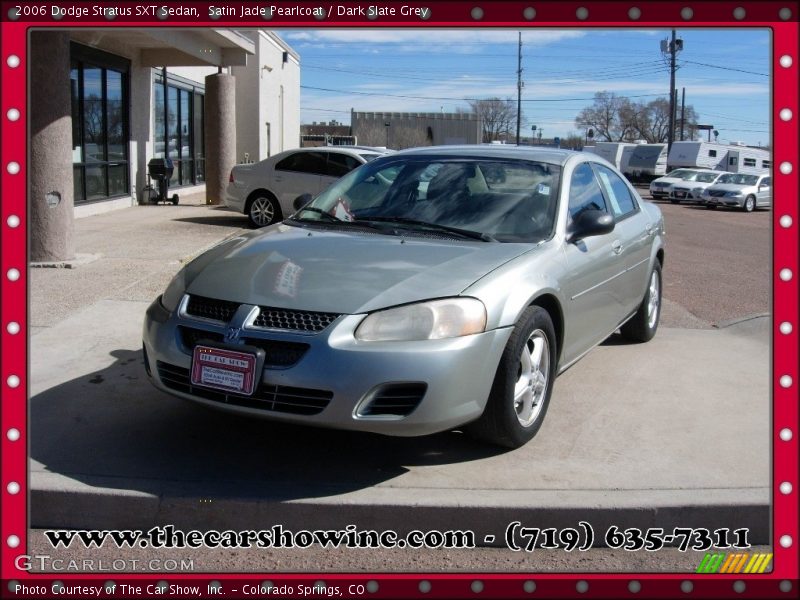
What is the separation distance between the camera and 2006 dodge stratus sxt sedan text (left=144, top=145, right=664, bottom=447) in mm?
3668

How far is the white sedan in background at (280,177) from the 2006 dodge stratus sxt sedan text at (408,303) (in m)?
9.17

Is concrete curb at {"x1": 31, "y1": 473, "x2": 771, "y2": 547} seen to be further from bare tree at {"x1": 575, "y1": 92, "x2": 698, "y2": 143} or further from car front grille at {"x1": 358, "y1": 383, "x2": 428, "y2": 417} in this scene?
→ bare tree at {"x1": 575, "y1": 92, "x2": 698, "y2": 143}

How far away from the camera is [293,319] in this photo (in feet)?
12.3

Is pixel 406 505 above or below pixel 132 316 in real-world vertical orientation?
below

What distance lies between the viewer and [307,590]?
2.53m

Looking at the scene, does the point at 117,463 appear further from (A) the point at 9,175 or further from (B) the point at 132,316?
(B) the point at 132,316

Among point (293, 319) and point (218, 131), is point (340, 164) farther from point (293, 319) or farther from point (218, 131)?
point (293, 319)

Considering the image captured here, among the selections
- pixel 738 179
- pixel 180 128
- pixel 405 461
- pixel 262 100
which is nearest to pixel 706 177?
pixel 738 179

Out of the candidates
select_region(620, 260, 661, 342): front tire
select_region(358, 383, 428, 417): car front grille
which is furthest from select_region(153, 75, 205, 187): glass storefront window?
select_region(358, 383, 428, 417): car front grille

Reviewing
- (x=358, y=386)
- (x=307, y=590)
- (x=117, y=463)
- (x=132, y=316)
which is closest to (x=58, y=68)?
(x=132, y=316)

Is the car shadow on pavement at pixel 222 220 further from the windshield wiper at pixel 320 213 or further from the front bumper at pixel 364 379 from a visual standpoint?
the front bumper at pixel 364 379

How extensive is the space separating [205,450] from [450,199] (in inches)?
79.0

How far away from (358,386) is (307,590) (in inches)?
46.3

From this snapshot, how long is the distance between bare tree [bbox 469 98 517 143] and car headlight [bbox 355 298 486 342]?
32.0 metres
